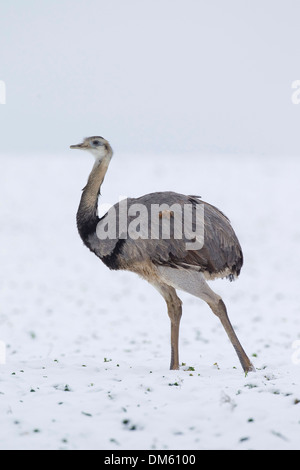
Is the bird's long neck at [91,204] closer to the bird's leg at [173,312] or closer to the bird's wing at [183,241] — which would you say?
the bird's wing at [183,241]

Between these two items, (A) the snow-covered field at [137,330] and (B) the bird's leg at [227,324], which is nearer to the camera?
(A) the snow-covered field at [137,330]

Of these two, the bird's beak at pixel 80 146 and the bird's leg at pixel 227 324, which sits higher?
the bird's beak at pixel 80 146

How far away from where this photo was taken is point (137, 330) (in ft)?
50.2

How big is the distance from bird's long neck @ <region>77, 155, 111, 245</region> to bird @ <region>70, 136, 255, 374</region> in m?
0.01

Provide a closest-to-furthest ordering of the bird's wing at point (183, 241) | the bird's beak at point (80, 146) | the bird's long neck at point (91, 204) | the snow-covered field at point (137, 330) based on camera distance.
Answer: the snow-covered field at point (137, 330) < the bird's wing at point (183, 241) < the bird's long neck at point (91, 204) < the bird's beak at point (80, 146)

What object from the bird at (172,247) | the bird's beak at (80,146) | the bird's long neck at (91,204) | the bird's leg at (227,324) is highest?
the bird's beak at (80,146)

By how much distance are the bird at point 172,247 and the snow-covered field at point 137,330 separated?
0.99 metres

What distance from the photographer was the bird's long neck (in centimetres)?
807

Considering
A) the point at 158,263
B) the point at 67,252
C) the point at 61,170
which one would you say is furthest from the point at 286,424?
the point at 61,170

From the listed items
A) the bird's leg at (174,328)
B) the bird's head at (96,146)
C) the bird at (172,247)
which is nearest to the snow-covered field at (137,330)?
the bird's leg at (174,328)

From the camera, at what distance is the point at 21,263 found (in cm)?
2414

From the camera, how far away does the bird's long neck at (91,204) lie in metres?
8.07

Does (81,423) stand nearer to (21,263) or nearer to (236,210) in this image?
(21,263)
